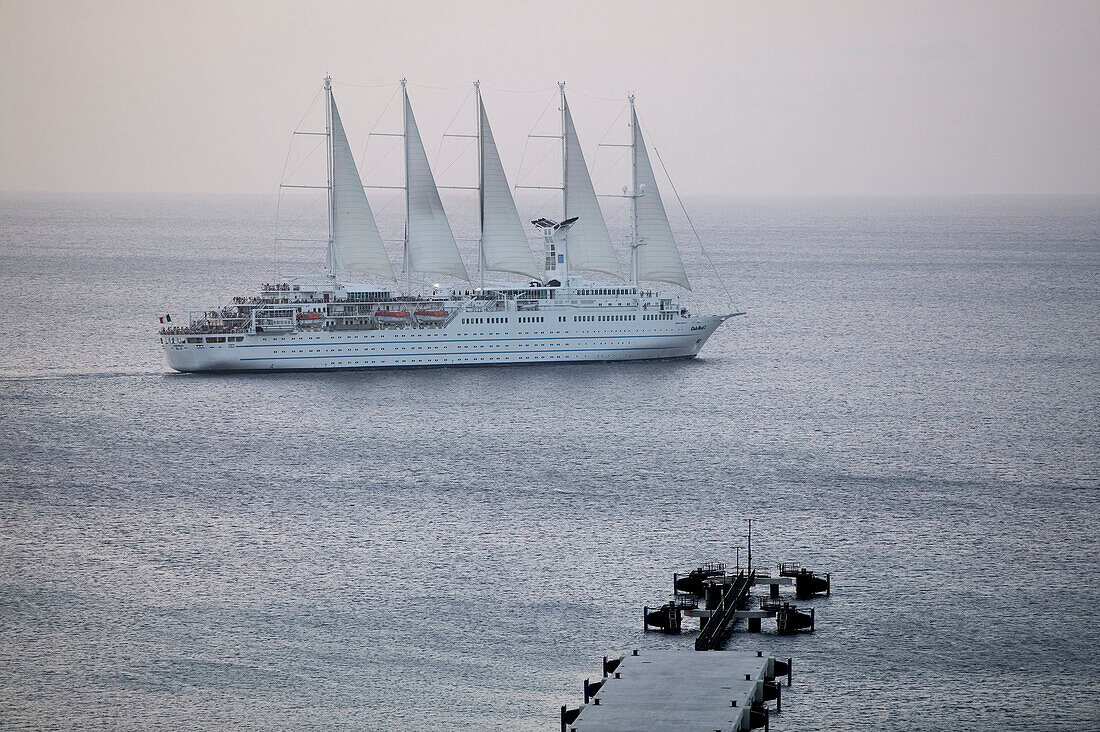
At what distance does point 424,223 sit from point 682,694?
5357cm

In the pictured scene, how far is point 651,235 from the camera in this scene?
3664 inches

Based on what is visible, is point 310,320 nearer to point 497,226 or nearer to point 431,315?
point 431,315

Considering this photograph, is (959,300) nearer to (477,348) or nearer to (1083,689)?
(477,348)

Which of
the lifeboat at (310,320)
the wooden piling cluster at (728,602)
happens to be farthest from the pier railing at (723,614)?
the lifeboat at (310,320)

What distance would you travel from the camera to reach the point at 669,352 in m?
91.5

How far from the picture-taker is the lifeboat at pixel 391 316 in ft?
288

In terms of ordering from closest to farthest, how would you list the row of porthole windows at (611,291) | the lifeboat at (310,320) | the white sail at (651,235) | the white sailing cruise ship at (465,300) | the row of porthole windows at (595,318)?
the white sailing cruise ship at (465,300) → the lifeboat at (310,320) → the row of porthole windows at (611,291) → the row of porthole windows at (595,318) → the white sail at (651,235)

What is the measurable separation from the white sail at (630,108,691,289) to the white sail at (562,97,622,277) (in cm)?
228

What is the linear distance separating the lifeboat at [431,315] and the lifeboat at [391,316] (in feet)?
2.02

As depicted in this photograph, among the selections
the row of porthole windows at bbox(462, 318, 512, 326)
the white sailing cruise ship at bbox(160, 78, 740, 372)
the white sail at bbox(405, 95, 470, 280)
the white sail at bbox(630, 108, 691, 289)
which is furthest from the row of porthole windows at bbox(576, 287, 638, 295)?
the white sail at bbox(405, 95, 470, 280)

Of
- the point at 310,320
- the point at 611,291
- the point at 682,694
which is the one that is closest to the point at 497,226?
the point at 611,291

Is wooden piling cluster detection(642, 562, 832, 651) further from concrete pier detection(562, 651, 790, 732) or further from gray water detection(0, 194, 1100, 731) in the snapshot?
concrete pier detection(562, 651, 790, 732)

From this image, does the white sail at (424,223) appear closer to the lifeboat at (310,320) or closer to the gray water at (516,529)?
the lifeboat at (310,320)

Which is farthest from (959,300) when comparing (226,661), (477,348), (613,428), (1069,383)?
(226,661)
